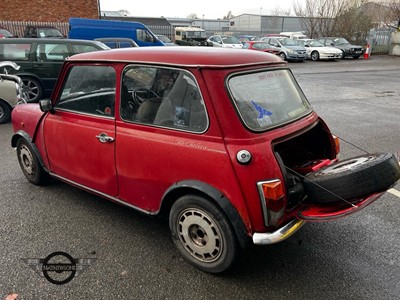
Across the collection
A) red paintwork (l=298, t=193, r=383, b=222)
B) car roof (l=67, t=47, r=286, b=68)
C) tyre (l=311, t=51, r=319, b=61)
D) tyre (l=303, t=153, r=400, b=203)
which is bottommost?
tyre (l=311, t=51, r=319, b=61)

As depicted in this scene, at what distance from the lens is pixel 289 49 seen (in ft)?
70.4

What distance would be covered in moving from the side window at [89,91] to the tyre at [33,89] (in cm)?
535

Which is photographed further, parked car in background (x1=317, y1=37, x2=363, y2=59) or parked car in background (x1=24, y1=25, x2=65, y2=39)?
parked car in background (x1=317, y1=37, x2=363, y2=59)

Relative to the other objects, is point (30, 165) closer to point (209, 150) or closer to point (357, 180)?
point (209, 150)

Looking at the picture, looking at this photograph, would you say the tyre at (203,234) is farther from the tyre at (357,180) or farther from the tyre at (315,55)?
the tyre at (315,55)

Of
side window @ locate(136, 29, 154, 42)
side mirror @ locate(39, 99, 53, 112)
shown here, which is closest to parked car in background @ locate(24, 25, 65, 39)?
side window @ locate(136, 29, 154, 42)

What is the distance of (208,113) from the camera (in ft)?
8.05

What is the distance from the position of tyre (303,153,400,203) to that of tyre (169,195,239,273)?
0.75 m

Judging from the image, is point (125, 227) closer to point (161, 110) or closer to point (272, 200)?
point (161, 110)

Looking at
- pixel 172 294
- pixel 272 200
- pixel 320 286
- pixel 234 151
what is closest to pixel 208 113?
pixel 234 151

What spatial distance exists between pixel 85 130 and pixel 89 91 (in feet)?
1.32

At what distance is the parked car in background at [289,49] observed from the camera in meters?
21.3

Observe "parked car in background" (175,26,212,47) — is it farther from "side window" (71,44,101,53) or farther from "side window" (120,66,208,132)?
"side window" (120,66,208,132)

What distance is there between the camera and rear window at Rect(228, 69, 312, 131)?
2514 millimetres
